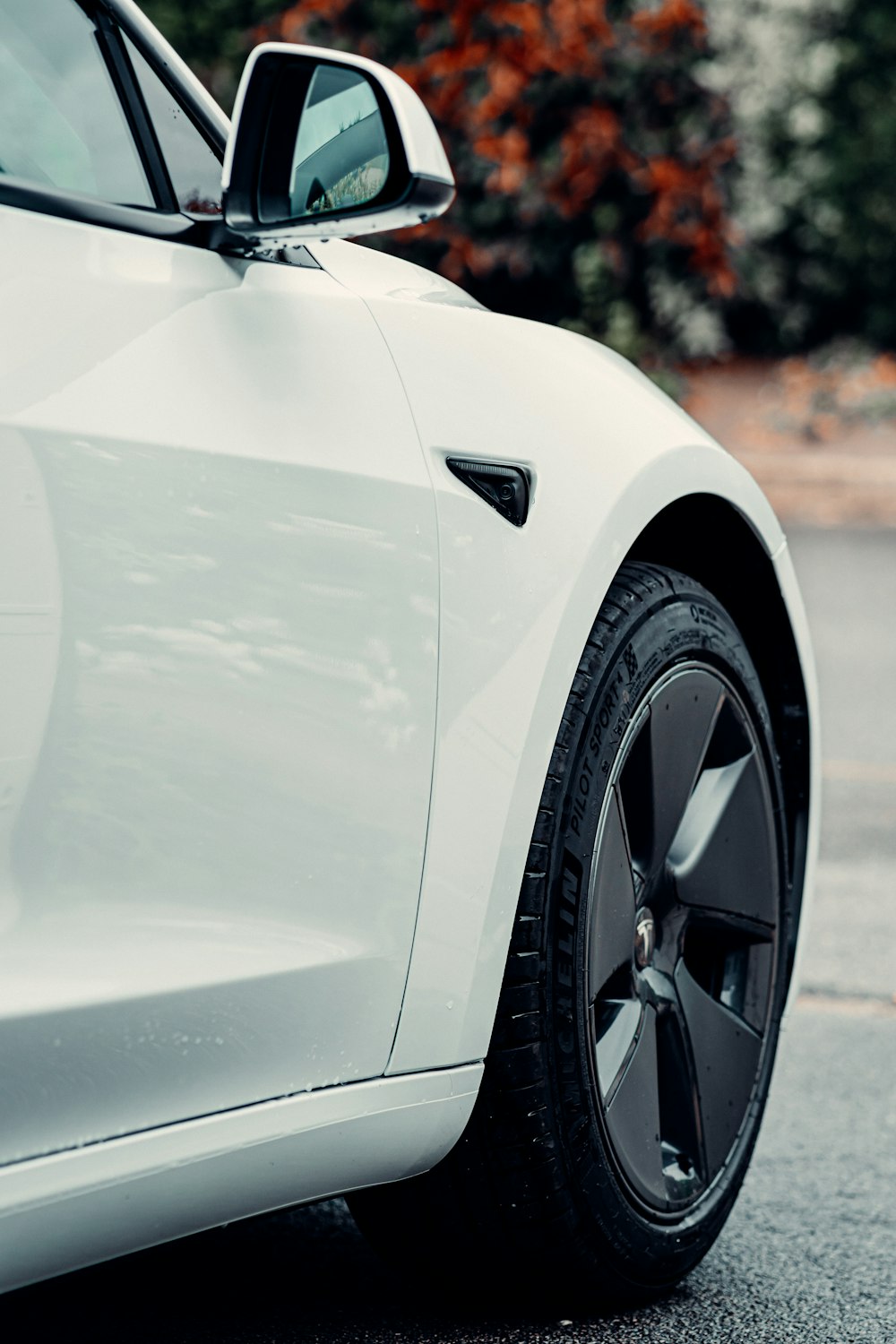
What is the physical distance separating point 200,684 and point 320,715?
154mm

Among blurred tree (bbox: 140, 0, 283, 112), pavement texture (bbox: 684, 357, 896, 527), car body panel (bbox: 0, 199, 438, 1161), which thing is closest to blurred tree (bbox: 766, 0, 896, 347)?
pavement texture (bbox: 684, 357, 896, 527)

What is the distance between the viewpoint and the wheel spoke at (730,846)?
2316 millimetres

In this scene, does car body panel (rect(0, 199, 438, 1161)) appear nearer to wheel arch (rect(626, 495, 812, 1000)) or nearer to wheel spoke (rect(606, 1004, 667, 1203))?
wheel spoke (rect(606, 1004, 667, 1203))

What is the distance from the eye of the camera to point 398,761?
1.80 metres

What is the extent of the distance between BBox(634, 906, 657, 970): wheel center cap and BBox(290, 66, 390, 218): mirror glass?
3.17 feet

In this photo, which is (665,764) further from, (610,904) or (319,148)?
(319,148)

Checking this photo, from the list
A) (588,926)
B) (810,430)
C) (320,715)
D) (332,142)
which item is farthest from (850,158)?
(320,715)

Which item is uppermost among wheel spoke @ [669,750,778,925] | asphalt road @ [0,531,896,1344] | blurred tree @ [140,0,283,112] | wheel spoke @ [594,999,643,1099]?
blurred tree @ [140,0,283,112]

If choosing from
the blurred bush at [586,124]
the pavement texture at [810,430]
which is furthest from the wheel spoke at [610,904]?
the pavement texture at [810,430]

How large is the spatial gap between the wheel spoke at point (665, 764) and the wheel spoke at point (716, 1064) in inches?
7.8

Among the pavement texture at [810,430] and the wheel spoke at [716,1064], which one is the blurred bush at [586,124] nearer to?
the pavement texture at [810,430]

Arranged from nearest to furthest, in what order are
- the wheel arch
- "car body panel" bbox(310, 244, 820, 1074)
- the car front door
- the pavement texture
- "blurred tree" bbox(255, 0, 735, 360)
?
the car front door
"car body panel" bbox(310, 244, 820, 1074)
the wheel arch
"blurred tree" bbox(255, 0, 735, 360)
the pavement texture

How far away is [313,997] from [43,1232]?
14.0 inches

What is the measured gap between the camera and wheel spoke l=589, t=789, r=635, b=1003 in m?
2.07
